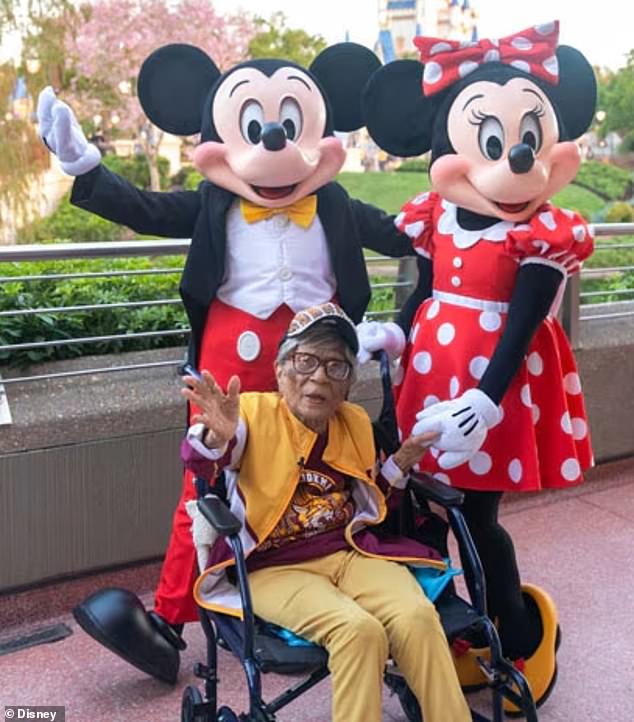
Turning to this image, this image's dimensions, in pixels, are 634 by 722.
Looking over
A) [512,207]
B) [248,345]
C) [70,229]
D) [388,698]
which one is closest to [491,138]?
[512,207]

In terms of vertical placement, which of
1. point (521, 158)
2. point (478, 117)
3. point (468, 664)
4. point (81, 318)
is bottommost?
point (468, 664)

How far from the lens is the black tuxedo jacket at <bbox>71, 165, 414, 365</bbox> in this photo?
9.48 feet

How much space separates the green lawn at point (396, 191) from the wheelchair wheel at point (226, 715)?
30.9 ft

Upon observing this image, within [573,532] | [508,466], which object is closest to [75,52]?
[573,532]

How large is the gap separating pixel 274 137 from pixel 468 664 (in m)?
1.70

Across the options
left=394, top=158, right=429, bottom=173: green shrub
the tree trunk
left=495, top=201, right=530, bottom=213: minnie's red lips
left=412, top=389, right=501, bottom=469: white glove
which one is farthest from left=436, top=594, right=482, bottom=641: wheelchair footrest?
left=394, top=158, right=429, bottom=173: green shrub

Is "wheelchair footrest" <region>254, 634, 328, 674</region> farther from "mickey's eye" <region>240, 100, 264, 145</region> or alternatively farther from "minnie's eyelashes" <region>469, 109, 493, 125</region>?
"minnie's eyelashes" <region>469, 109, 493, 125</region>

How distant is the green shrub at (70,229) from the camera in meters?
9.95

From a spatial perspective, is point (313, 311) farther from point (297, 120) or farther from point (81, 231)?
point (81, 231)

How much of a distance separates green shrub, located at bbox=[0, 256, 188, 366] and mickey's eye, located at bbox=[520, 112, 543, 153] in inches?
58.3

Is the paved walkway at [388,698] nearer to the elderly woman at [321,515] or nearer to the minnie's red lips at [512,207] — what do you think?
A: the elderly woman at [321,515]

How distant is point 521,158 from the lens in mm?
2738

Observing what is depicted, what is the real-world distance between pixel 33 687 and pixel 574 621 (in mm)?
1898

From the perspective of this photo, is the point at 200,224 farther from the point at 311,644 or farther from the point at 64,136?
the point at 311,644
